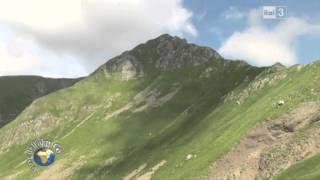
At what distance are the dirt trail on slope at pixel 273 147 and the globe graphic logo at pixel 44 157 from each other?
85314 millimetres

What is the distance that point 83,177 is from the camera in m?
138

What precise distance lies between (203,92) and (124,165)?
195ft

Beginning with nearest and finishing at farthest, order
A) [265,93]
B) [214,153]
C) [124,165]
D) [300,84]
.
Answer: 1. [214,153]
2. [300,84]
3. [265,93]
4. [124,165]

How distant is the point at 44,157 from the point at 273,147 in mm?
106541

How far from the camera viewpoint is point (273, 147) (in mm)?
84562

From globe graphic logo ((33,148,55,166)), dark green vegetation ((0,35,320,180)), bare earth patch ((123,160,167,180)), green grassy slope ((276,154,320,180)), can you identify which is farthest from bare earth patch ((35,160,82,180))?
green grassy slope ((276,154,320,180))

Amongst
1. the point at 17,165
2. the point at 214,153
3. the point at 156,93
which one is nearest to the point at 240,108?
the point at 214,153

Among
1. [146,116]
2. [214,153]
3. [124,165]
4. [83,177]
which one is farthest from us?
[146,116]

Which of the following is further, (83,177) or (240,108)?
(83,177)

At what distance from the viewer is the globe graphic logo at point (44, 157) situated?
536 feet

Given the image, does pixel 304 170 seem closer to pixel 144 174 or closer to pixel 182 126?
pixel 144 174

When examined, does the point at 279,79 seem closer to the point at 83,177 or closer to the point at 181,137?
the point at 181,137

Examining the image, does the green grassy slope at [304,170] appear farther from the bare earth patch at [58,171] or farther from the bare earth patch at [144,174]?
the bare earth patch at [58,171]

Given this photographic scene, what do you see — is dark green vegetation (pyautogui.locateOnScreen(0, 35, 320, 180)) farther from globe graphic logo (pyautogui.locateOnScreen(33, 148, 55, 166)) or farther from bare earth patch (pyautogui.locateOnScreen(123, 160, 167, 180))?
globe graphic logo (pyautogui.locateOnScreen(33, 148, 55, 166))
